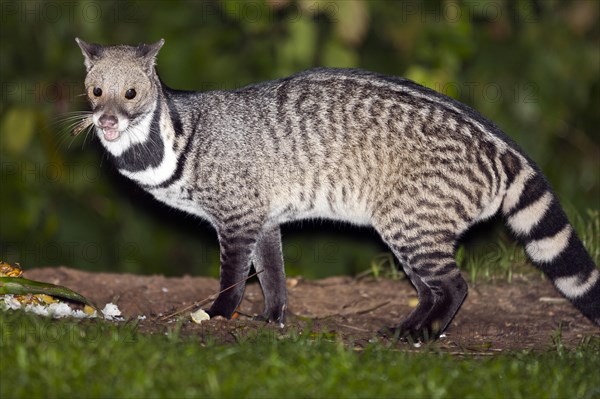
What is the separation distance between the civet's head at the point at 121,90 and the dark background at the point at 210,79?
2.32 m

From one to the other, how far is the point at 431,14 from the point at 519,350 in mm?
4513

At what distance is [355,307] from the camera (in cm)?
812

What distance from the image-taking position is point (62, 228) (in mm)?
10328

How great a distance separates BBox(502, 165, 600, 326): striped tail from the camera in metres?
7.00

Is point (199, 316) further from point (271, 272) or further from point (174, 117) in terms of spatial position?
point (174, 117)

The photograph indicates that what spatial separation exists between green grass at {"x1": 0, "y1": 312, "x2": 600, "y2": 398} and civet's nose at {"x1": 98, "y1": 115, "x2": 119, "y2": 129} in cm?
144

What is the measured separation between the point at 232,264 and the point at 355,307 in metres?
1.29

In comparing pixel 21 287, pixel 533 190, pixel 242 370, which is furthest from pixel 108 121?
pixel 533 190

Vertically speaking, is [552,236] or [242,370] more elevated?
[552,236]

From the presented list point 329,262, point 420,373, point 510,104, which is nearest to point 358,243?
point 329,262

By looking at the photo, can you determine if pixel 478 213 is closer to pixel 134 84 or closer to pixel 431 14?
pixel 134 84

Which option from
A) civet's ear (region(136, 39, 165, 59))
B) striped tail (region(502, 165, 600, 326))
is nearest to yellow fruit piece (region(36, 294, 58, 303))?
civet's ear (region(136, 39, 165, 59))

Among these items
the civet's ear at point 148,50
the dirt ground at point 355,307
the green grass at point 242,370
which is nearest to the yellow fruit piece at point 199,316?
the dirt ground at point 355,307

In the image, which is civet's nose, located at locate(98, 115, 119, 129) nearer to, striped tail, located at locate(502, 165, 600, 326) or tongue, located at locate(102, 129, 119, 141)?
tongue, located at locate(102, 129, 119, 141)
